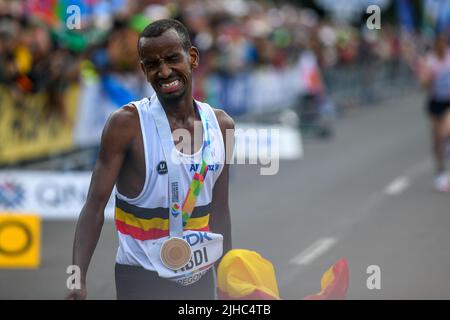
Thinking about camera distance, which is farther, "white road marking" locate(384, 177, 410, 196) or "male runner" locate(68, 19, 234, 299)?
"white road marking" locate(384, 177, 410, 196)

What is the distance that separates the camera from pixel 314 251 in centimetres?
1023

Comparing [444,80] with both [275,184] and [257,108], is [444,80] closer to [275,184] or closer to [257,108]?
[275,184]

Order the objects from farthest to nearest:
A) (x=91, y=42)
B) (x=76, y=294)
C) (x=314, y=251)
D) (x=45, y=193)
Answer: (x=91, y=42), (x=45, y=193), (x=314, y=251), (x=76, y=294)

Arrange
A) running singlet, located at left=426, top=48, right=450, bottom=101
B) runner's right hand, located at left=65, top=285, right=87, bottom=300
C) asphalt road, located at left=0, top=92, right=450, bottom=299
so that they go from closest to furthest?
runner's right hand, located at left=65, top=285, right=87, bottom=300
asphalt road, located at left=0, top=92, right=450, bottom=299
running singlet, located at left=426, top=48, right=450, bottom=101

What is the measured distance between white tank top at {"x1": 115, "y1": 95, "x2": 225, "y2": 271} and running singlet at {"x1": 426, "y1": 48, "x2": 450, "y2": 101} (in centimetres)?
1063

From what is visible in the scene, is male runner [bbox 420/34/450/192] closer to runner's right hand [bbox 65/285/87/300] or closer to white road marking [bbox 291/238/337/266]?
white road marking [bbox 291/238/337/266]

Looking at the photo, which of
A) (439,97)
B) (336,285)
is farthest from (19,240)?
(439,97)

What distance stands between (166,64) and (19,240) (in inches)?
209

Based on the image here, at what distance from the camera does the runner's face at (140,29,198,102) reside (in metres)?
4.53

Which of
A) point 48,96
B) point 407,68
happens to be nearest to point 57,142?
point 48,96

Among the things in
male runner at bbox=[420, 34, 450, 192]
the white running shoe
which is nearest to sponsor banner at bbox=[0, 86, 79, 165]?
male runner at bbox=[420, 34, 450, 192]

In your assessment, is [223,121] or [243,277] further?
[223,121]

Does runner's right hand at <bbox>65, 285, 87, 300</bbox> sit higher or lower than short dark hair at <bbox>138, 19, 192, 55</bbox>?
lower

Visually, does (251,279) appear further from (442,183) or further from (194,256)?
(442,183)
